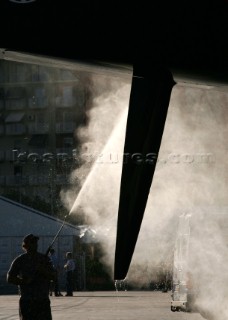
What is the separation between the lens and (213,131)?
16391mm

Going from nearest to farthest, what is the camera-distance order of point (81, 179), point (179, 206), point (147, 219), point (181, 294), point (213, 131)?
1. point (213, 131)
2. point (181, 294)
3. point (179, 206)
4. point (147, 219)
5. point (81, 179)

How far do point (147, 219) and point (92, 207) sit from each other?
40.1 feet

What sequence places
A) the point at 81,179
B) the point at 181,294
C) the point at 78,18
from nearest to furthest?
the point at 78,18
the point at 181,294
the point at 81,179

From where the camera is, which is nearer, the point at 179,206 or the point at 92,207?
the point at 179,206

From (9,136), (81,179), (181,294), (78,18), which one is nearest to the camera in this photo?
(78,18)

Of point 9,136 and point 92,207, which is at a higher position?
point 9,136

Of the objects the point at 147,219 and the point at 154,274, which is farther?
the point at 154,274

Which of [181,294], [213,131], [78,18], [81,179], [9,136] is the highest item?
[9,136]

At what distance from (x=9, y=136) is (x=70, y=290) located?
3989 centimetres

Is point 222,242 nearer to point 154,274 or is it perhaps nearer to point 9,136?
point 154,274

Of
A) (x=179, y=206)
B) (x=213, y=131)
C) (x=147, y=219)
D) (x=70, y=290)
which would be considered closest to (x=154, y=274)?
(x=70, y=290)

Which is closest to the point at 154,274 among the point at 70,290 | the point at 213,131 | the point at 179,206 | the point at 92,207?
the point at 92,207

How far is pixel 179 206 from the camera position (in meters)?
26.0

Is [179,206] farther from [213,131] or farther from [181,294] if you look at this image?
[213,131]
